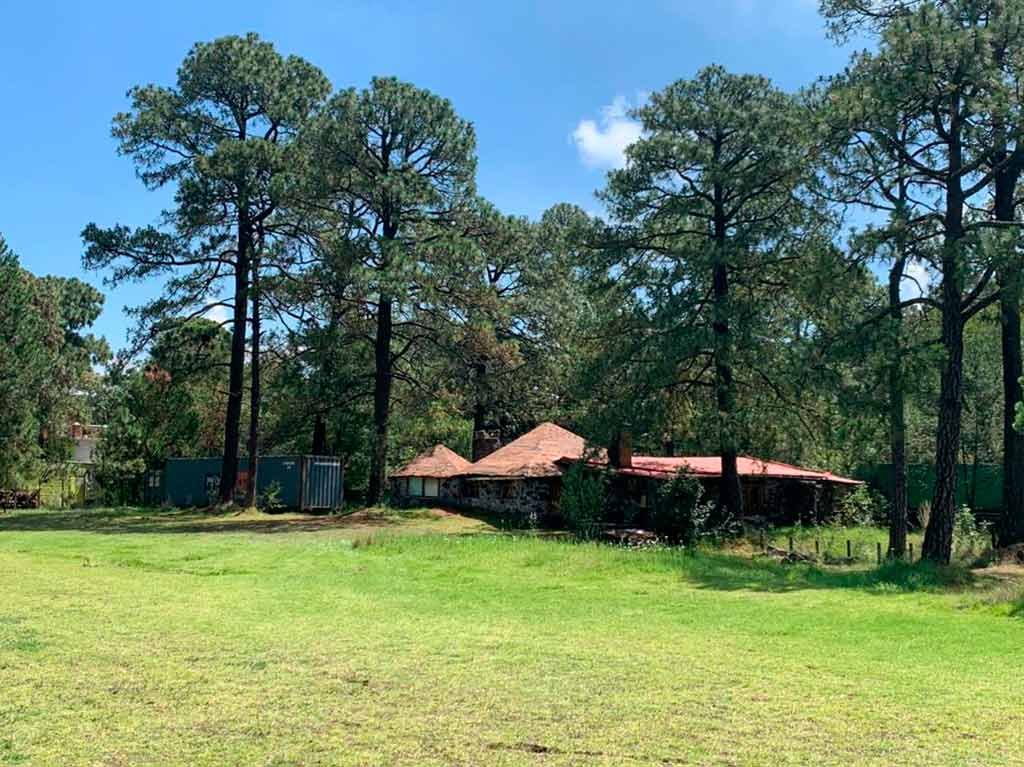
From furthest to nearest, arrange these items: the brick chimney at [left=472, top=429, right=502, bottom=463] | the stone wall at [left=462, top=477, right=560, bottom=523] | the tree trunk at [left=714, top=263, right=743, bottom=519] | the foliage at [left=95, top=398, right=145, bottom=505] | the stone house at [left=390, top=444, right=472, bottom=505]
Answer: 1. the brick chimney at [left=472, top=429, right=502, bottom=463]
2. the foliage at [left=95, top=398, right=145, bottom=505]
3. the stone house at [left=390, top=444, right=472, bottom=505]
4. the stone wall at [left=462, top=477, right=560, bottom=523]
5. the tree trunk at [left=714, top=263, right=743, bottom=519]

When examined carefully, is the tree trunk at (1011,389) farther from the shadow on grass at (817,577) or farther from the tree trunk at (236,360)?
the tree trunk at (236,360)

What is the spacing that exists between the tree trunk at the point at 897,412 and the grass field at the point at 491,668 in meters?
5.44

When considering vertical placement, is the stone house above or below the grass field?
above

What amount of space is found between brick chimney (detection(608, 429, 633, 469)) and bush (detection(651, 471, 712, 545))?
4.47 metres

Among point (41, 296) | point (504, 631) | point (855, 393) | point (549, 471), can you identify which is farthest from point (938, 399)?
point (41, 296)

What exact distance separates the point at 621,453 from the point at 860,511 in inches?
379

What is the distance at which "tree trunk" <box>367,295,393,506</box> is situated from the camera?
103ft

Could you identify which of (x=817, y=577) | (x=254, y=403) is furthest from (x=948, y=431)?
(x=254, y=403)

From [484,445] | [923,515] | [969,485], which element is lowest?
[923,515]

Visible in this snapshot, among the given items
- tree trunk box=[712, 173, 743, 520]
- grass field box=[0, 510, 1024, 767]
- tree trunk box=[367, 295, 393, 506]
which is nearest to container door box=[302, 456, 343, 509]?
tree trunk box=[367, 295, 393, 506]

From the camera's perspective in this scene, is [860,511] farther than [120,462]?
No

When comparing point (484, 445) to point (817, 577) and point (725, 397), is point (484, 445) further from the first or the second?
point (817, 577)

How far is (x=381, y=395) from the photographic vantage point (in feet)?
107

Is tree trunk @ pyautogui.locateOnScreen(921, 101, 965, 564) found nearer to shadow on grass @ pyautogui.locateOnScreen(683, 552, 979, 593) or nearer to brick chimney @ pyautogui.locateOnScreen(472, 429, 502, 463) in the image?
shadow on grass @ pyautogui.locateOnScreen(683, 552, 979, 593)
